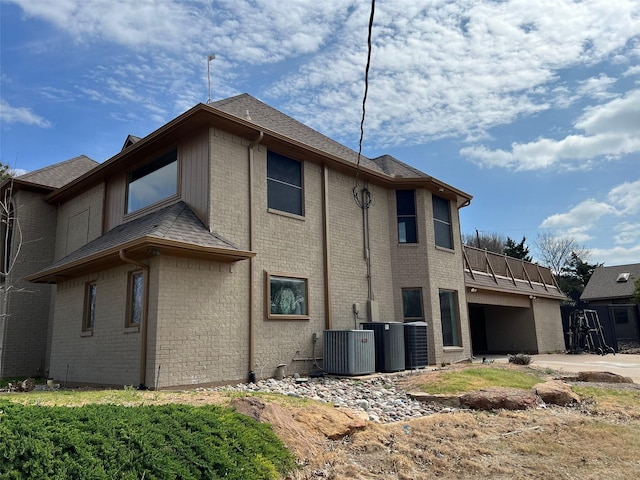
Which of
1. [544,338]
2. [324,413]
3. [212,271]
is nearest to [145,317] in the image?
[212,271]

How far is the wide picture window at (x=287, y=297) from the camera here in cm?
1093

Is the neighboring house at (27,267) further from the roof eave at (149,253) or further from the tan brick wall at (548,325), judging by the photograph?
the tan brick wall at (548,325)

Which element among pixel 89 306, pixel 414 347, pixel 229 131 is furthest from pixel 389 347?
pixel 89 306

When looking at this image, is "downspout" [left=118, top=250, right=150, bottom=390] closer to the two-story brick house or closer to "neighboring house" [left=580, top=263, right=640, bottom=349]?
the two-story brick house

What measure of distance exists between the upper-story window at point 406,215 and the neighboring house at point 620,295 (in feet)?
66.5

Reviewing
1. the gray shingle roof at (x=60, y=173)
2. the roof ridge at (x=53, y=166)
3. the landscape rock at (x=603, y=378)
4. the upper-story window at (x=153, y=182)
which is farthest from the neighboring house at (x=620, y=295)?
the roof ridge at (x=53, y=166)

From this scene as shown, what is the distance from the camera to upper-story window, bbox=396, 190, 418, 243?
580 inches

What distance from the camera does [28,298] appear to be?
1482cm

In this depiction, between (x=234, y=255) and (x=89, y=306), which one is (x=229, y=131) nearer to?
(x=234, y=255)

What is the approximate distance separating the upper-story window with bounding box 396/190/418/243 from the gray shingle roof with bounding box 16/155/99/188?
1118 centimetres

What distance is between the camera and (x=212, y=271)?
984cm

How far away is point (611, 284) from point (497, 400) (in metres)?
36.1

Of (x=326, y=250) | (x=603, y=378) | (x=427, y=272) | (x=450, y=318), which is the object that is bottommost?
(x=603, y=378)

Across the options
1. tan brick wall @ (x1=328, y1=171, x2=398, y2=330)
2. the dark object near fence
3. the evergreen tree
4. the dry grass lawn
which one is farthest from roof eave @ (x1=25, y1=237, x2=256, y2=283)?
the evergreen tree
